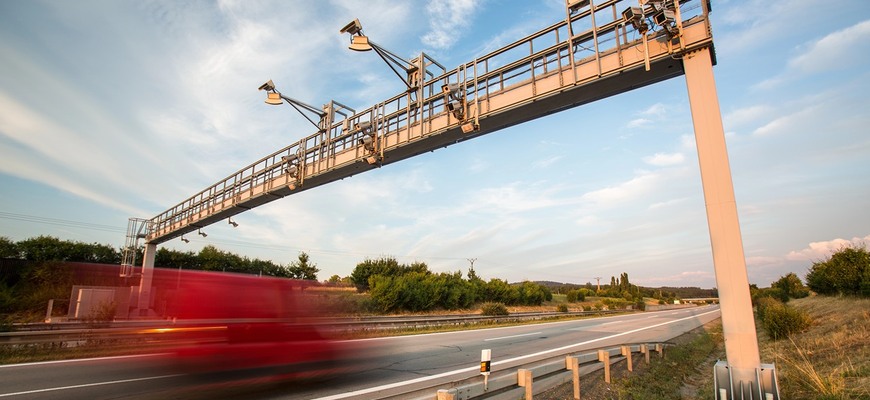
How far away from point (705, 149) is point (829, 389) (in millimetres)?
4659

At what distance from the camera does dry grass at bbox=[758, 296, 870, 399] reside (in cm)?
709

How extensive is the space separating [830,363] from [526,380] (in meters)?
8.97

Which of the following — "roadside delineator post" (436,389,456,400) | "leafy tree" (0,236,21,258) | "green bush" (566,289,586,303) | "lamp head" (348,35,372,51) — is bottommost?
"green bush" (566,289,586,303)

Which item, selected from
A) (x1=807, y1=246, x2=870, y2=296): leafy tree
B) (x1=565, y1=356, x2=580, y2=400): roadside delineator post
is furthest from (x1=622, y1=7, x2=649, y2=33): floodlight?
(x1=807, y1=246, x2=870, y2=296): leafy tree

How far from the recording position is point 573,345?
15938mm

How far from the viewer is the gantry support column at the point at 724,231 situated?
7.13 metres

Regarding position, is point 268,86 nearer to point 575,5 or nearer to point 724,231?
point 575,5

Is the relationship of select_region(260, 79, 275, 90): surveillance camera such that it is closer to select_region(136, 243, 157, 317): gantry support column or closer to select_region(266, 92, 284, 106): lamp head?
select_region(266, 92, 284, 106): lamp head

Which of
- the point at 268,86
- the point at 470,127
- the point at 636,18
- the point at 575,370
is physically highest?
the point at 268,86

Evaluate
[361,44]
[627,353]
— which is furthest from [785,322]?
[361,44]

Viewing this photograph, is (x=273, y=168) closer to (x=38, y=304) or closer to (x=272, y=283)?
(x=272, y=283)

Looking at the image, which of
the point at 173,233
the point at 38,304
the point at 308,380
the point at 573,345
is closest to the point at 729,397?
the point at 308,380

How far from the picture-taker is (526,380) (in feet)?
19.5

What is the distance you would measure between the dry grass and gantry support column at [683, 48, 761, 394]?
136cm
